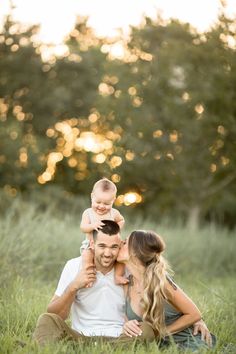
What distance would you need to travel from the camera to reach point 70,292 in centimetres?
509

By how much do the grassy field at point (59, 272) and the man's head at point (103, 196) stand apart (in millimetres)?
1091

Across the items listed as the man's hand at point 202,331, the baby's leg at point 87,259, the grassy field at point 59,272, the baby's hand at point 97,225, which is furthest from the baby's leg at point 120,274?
the man's hand at point 202,331

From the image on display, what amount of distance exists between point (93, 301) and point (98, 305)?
5cm

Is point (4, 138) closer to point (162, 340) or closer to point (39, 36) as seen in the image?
point (39, 36)

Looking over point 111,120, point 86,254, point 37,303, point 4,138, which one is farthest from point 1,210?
point 86,254

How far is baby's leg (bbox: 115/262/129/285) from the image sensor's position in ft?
17.4

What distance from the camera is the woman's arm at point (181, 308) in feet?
16.6

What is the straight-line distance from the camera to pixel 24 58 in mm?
24516

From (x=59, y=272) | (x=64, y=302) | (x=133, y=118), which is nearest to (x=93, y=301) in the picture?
(x=64, y=302)

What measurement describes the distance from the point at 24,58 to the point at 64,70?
2.04m

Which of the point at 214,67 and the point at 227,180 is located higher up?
the point at 214,67

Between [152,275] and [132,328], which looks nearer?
[132,328]

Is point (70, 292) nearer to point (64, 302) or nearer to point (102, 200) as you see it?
point (64, 302)

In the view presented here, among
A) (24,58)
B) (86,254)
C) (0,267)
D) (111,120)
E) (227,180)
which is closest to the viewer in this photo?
(86,254)
